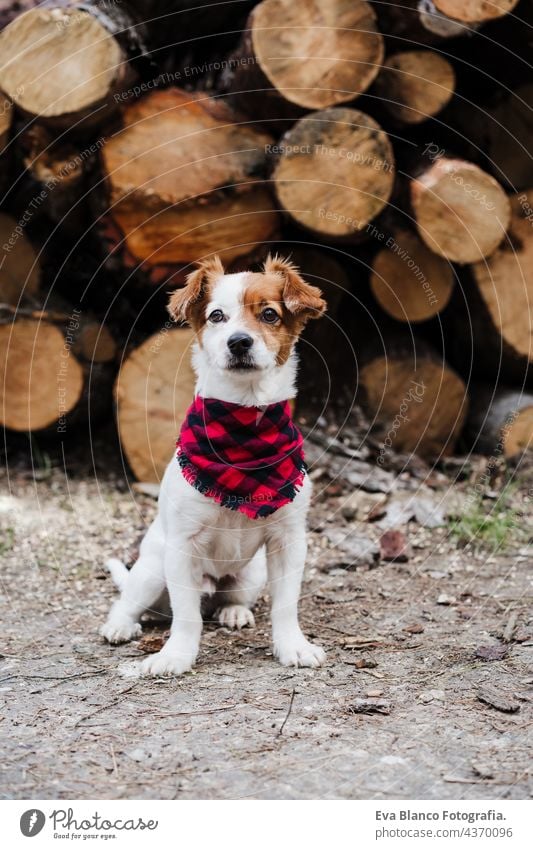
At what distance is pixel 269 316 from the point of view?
12.6 ft

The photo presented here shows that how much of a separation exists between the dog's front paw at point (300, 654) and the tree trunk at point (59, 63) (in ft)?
11.6

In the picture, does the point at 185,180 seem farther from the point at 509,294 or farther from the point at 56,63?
the point at 509,294

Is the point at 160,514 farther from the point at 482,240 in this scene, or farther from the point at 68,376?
the point at 482,240

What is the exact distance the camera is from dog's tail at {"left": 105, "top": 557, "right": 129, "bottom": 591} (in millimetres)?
4660

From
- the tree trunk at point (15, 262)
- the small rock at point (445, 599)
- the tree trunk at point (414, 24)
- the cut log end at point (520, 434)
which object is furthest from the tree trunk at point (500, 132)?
the tree trunk at point (15, 262)

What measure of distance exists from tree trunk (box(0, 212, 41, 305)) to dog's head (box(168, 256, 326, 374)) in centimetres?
274

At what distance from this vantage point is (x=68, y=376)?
20.2ft

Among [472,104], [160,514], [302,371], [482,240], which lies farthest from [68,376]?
[472,104]

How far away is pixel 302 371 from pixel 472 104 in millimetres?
2340

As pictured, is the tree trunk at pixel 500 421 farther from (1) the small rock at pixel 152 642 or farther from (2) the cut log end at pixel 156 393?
(1) the small rock at pixel 152 642

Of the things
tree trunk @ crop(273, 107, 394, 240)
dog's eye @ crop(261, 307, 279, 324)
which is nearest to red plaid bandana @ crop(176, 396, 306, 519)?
dog's eye @ crop(261, 307, 279, 324)

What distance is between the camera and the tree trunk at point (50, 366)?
19.8 ft

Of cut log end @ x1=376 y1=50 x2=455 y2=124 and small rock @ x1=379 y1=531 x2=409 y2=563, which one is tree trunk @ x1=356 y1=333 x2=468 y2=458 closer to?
small rock @ x1=379 y1=531 x2=409 y2=563

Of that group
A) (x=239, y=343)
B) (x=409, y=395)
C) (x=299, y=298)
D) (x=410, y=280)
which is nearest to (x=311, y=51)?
(x=410, y=280)
